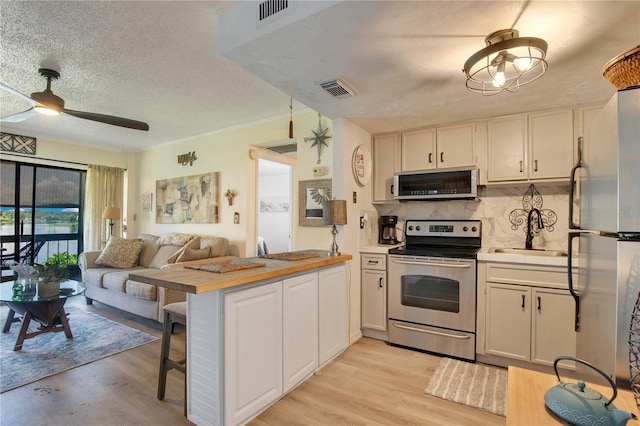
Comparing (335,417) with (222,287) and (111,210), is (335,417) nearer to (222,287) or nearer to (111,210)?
(222,287)

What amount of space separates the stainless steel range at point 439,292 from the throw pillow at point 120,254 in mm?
3880

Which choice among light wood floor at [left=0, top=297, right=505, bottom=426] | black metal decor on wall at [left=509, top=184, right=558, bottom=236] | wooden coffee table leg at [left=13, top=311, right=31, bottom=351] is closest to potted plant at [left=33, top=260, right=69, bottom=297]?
wooden coffee table leg at [left=13, top=311, right=31, bottom=351]

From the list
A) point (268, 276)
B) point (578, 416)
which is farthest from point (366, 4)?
point (578, 416)

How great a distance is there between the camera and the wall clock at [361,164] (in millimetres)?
3084

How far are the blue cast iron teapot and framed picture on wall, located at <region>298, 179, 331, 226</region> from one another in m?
2.76

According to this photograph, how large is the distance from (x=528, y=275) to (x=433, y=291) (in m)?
0.76

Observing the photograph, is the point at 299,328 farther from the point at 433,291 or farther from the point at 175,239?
the point at 175,239

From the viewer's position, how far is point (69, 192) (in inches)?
219

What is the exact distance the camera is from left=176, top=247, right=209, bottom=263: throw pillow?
3.74 metres

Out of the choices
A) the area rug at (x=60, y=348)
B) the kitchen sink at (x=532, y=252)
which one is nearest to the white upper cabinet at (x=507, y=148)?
the kitchen sink at (x=532, y=252)

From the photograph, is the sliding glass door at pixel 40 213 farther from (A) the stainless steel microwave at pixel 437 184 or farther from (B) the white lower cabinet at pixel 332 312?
(A) the stainless steel microwave at pixel 437 184

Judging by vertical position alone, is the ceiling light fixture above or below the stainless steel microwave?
above

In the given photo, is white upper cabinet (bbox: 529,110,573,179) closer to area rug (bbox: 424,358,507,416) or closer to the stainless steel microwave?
the stainless steel microwave

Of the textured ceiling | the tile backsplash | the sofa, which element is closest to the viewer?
the textured ceiling
